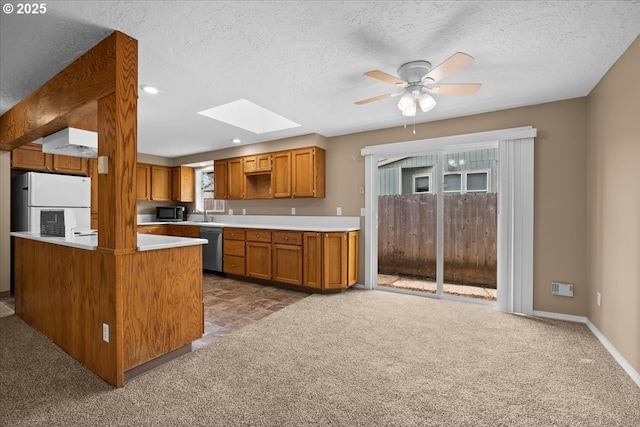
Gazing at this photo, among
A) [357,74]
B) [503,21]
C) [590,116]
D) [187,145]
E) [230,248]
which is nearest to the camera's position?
[503,21]

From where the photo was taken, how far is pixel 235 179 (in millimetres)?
5457

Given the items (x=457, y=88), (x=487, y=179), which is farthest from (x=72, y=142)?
(x=487, y=179)

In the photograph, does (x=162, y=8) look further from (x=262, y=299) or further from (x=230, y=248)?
(x=230, y=248)

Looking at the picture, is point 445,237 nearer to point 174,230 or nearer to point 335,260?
point 335,260

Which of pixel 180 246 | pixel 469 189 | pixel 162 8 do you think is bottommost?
pixel 180 246

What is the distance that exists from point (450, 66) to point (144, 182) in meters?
5.99

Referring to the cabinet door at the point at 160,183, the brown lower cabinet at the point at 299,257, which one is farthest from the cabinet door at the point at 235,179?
the cabinet door at the point at 160,183

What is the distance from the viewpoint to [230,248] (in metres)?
5.00

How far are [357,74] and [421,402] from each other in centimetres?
253

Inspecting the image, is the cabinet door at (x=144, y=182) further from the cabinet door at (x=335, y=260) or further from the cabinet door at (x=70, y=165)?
the cabinet door at (x=335, y=260)

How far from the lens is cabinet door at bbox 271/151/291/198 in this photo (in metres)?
4.77

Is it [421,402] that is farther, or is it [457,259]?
[457,259]

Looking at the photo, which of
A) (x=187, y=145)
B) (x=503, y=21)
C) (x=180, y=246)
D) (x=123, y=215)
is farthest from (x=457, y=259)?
(x=187, y=145)

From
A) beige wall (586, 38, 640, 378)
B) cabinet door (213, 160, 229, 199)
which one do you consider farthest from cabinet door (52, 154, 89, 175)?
beige wall (586, 38, 640, 378)
